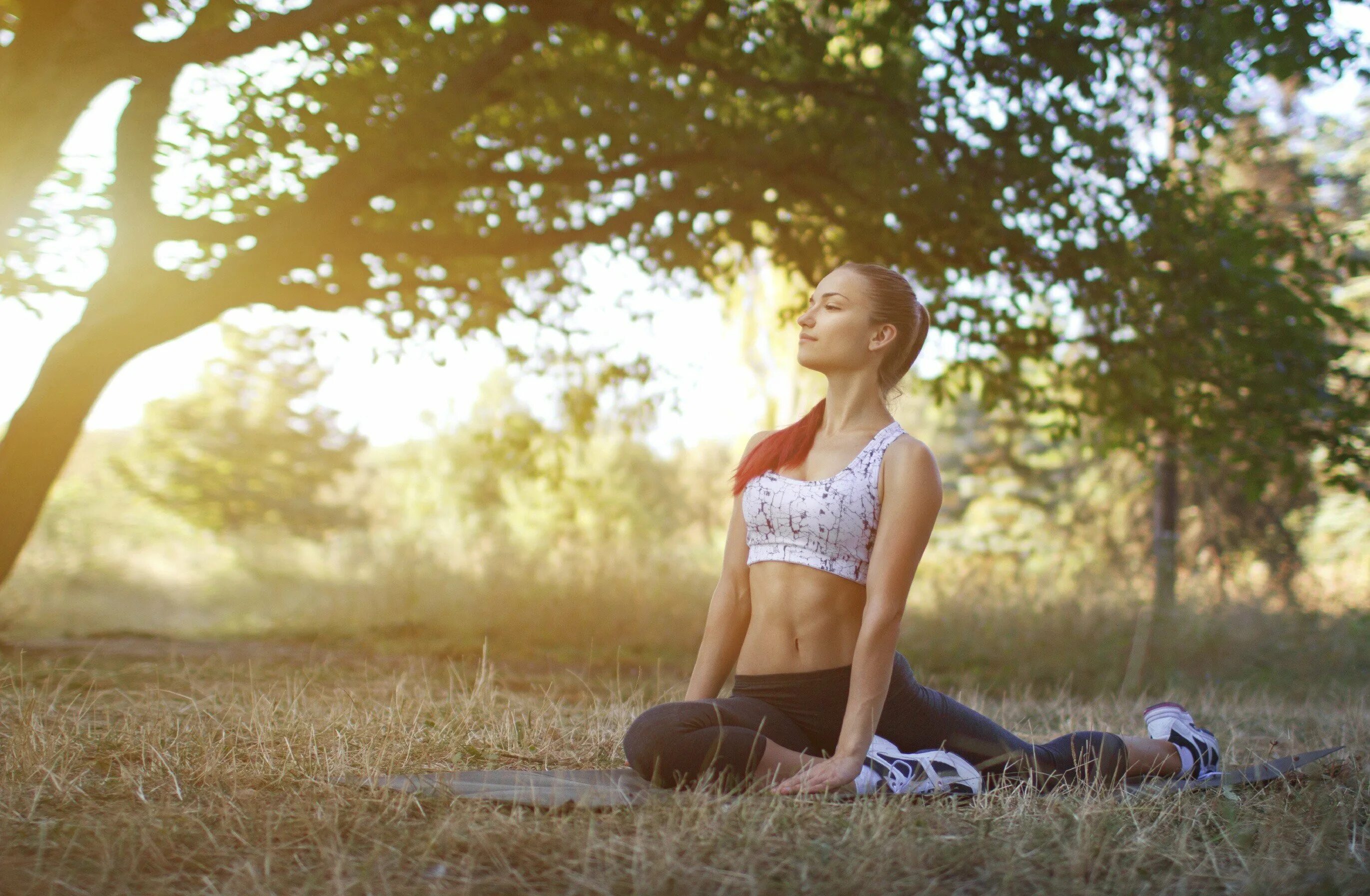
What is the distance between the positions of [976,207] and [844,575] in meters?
5.28

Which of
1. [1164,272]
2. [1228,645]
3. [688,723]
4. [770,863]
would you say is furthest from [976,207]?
[770,863]

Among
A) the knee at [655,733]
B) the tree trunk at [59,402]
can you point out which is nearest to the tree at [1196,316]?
the knee at [655,733]

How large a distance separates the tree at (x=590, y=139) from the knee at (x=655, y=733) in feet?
17.4

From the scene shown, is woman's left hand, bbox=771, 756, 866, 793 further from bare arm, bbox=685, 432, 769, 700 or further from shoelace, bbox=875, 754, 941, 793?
bare arm, bbox=685, 432, 769, 700

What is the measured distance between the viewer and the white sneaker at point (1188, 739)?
3.41m

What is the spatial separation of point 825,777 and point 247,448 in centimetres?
2992

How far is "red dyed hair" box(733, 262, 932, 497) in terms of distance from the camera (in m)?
3.26

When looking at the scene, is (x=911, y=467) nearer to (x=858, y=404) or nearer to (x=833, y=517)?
(x=833, y=517)

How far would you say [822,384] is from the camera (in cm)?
1335

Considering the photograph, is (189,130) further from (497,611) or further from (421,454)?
(421,454)

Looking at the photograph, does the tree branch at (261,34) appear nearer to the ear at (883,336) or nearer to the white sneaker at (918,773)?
the ear at (883,336)

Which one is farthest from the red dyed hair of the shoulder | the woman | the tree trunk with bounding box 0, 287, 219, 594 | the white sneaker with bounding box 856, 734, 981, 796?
the tree trunk with bounding box 0, 287, 219, 594

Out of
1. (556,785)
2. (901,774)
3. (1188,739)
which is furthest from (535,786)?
(1188,739)

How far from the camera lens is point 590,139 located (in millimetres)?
8594
